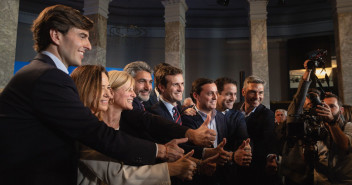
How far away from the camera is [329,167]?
111 inches

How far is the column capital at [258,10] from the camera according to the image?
760 cm

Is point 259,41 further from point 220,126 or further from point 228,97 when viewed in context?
point 220,126

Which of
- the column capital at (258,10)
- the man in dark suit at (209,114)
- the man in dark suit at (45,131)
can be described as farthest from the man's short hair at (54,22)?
the column capital at (258,10)

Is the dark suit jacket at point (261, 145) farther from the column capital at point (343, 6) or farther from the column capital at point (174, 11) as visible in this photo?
the column capital at point (343, 6)

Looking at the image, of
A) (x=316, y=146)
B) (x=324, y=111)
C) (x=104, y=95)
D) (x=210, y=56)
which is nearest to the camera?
(x=104, y=95)

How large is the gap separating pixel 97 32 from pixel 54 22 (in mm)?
5730

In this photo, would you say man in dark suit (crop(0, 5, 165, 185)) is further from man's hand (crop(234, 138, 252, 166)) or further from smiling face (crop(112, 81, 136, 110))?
man's hand (crop(234, 138, 252, 166))

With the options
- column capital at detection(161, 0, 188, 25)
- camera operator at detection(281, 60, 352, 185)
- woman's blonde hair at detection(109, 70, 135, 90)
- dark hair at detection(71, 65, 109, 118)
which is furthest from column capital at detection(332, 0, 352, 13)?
dark hair at detection(71, 65, 109, 118)

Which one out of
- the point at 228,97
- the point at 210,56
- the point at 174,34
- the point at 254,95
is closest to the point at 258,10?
the point at 174,34

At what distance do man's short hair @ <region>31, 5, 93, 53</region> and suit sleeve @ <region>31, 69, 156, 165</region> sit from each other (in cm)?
31

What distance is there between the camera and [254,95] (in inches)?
122

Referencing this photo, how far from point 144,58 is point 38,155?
994 cm

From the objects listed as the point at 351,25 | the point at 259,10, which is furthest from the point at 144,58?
the point at 351,25

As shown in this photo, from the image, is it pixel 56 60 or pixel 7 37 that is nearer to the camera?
pixel 56 60
